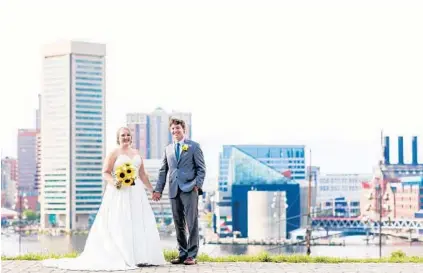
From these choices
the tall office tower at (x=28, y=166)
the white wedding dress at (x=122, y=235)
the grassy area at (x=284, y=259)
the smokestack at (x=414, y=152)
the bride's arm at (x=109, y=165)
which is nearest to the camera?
the white wedding dress at (x=122, y=235)

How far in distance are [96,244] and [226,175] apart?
3827 inches

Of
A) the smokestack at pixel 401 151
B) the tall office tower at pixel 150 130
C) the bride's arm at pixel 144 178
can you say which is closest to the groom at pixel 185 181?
the bride's arm at pixel 144 178

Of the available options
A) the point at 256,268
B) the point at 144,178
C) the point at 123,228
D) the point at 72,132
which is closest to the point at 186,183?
the point at 144,178

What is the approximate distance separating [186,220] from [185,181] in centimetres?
29

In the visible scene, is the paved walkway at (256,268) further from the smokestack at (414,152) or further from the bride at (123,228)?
the smokestack at (414,152)

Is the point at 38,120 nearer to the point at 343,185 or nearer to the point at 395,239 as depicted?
the point at 343,185

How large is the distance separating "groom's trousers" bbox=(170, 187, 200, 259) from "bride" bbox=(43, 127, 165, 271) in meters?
0.18

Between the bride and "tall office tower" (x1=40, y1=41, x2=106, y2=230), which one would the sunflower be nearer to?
the bride

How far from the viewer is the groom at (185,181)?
20.7ft

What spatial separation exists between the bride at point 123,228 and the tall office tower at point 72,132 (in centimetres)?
10038

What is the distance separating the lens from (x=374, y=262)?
21.9 ft

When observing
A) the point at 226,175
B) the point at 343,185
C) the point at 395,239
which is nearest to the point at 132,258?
the point at 395,239

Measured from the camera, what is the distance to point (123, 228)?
632cm

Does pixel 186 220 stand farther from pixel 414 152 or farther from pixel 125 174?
pixel 414 152
